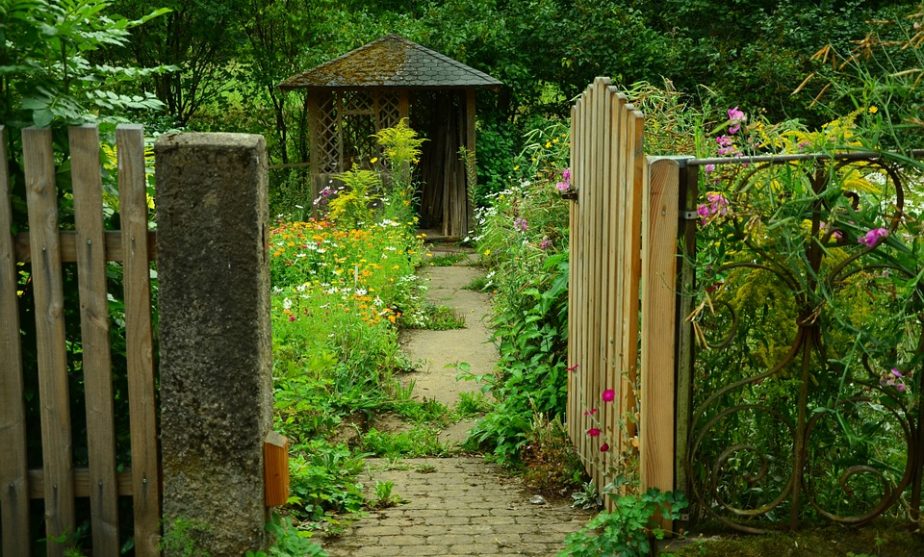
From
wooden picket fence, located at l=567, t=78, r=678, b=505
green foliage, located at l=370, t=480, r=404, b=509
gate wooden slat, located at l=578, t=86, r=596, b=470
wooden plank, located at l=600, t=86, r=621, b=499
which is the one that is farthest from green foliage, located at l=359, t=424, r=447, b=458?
wooden plank, located at l=600, t=86, r=621, b=499

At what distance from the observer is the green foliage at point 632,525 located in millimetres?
4004

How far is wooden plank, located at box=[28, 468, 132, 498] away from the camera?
3.92 meters

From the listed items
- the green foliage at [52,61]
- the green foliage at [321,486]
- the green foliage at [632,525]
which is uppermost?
the green foliage at [52,61]

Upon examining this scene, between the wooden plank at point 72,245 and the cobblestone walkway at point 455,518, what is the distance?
1.68 meters

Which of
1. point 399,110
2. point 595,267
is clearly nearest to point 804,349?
point 595,267

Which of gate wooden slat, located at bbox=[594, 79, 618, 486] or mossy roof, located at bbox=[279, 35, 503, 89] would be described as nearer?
gate wooden slat, located at bbox=[594, 79, 618, 486]

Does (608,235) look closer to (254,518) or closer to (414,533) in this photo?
(414,533)

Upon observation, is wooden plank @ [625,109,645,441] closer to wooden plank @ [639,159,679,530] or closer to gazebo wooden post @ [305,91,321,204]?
wooden plank @ [639,159,679,530]

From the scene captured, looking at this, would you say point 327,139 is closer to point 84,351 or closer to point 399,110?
point 399,110

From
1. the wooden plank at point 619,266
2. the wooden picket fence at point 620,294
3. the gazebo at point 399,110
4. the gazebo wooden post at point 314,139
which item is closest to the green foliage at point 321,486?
the wooden picket fence at point 620,294

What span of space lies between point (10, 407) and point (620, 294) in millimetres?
2431

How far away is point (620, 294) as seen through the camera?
447cm

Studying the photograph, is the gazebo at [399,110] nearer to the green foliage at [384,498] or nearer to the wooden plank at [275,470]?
the green foliage at [384,498]

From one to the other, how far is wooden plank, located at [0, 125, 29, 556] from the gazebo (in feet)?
37.6
